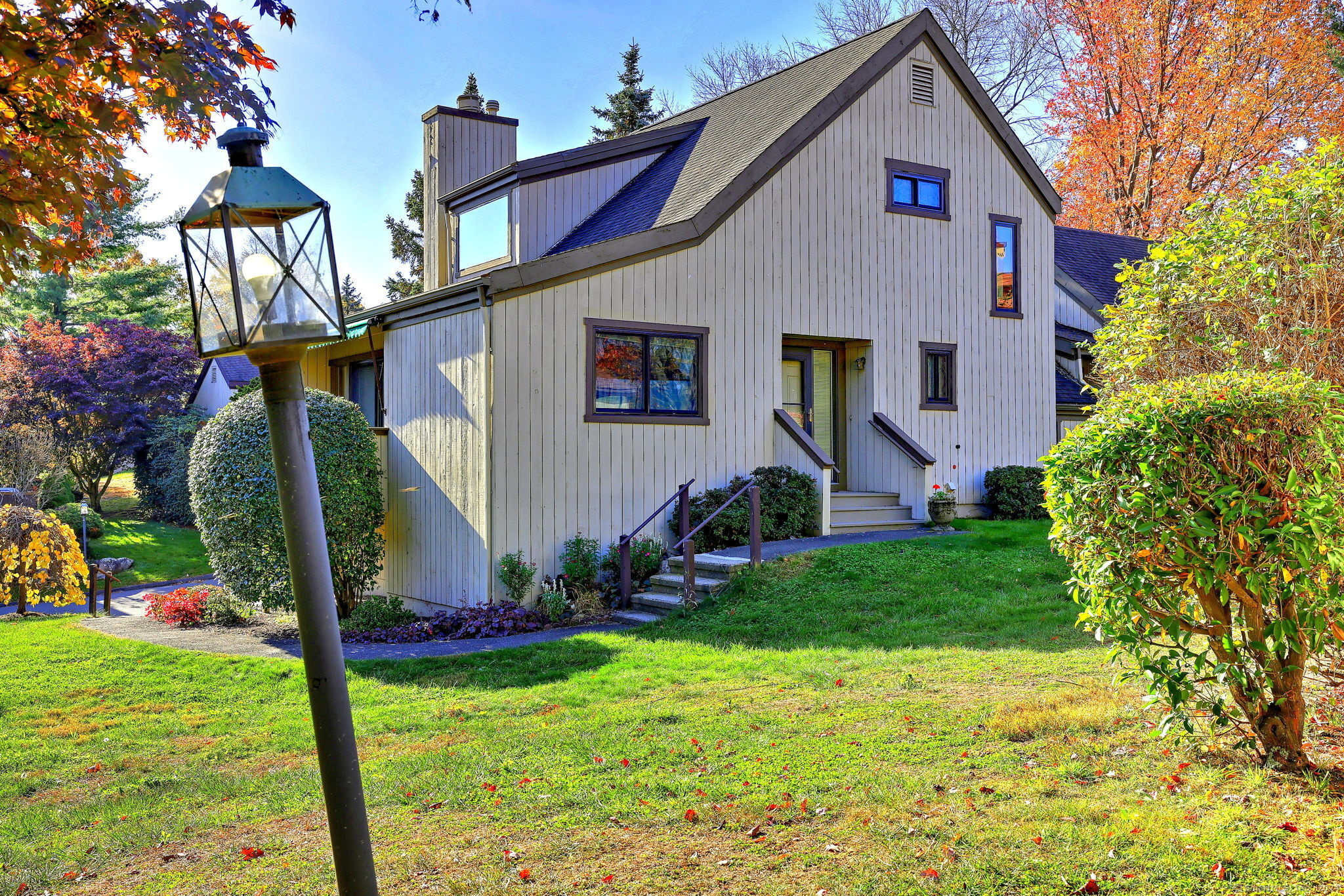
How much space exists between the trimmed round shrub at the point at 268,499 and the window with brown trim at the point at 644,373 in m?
2.87

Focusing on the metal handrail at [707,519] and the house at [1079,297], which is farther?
the house at [1079,297]

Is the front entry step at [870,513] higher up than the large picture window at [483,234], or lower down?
lower down

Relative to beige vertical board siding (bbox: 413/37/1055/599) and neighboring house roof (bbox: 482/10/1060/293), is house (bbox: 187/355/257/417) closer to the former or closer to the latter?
neighboring house roof (bbox: 482/10/1060/293)

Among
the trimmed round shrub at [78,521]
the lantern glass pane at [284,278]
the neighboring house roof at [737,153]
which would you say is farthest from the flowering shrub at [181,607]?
the trimmed round shrub at [78,521]

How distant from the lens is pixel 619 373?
12305 millimetres

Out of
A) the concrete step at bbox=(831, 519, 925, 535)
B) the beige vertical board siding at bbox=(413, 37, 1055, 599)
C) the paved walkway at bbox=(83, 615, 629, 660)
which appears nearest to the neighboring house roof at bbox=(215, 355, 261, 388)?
the paved walkway at bbox=(83, 615, 629, 660)

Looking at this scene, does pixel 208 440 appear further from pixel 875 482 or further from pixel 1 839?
pixel 875 482

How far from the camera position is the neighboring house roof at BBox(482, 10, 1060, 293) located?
12.4 m

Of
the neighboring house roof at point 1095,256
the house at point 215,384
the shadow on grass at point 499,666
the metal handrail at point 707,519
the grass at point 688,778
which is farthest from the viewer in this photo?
the house at point 215,384

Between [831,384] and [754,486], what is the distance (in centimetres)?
465

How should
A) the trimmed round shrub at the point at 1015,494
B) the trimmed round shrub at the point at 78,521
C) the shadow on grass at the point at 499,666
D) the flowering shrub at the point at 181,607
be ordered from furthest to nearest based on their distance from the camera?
the trimmed round shrub at the point at 78,521, the trimmed round shrub at the point at 1015,494, the flowering shrub at the point at 181,607, the shadow on grass at the point at 499,666

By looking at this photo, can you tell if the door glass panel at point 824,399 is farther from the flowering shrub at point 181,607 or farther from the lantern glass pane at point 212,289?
the lantern glass pane at point 212,289

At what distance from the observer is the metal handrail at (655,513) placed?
11.7m

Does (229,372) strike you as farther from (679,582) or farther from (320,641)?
(320,641)
